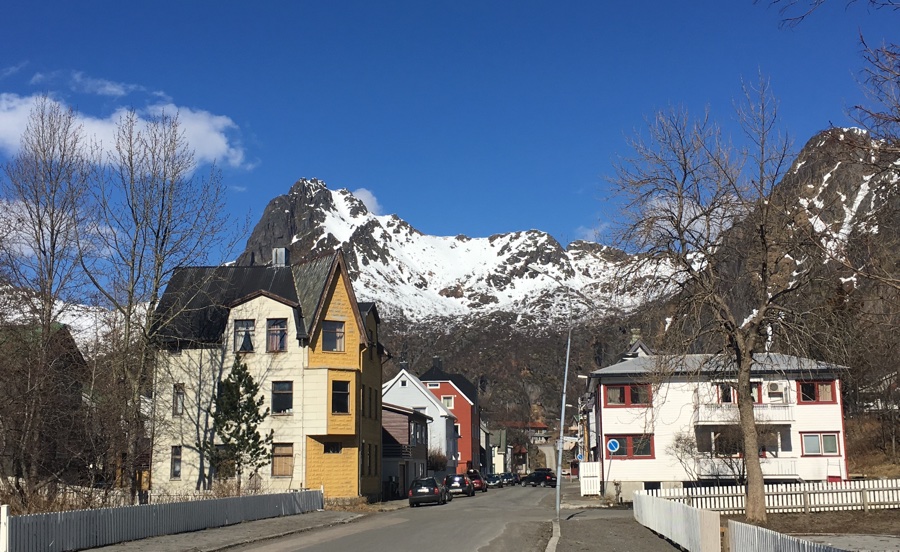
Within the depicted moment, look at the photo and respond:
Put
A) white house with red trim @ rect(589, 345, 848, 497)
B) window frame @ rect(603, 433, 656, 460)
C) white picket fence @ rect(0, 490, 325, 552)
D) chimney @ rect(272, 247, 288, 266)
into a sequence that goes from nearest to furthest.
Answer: white picket fence @ rect(0, 490, 325, 552) → white house with red trim @ rect(589, 345, 848, 497) → window frame @ rect(603, 433, 656, 460) → chimney @ rect(272, 247, 288, 266)

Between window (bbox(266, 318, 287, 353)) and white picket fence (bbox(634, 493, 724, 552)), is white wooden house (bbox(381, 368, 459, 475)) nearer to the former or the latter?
window (bbox(266, 318, 287, 353))

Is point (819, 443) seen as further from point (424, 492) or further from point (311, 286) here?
point (311, 286)

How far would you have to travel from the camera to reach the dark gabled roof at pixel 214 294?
43125 mm

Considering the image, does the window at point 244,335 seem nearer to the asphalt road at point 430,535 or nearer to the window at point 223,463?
the window at point 223,463

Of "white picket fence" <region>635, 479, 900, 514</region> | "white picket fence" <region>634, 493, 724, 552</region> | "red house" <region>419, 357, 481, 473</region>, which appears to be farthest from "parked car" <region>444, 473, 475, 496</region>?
"red house" <region>419, 357, 481, 473</region>

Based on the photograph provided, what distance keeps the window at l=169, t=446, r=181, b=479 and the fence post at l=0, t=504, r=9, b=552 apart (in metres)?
26.4

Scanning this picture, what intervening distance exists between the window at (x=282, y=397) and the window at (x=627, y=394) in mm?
18185

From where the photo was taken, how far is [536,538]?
25328mm

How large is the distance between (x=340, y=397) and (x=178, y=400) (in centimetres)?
821

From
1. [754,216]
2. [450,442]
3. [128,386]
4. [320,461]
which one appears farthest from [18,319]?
[450,442]

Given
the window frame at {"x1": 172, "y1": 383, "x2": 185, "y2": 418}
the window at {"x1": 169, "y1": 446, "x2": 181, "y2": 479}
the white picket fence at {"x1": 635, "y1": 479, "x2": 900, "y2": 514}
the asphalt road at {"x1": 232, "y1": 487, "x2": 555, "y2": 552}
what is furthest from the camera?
the window frame at {"x1": 172, "y1": 383, "x2": 185, "y2": 418}

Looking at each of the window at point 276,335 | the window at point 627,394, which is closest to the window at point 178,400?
the window at point 276,335

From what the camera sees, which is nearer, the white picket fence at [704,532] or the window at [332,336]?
the white picket fence at [704,532]

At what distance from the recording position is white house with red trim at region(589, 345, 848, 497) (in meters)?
46.8
